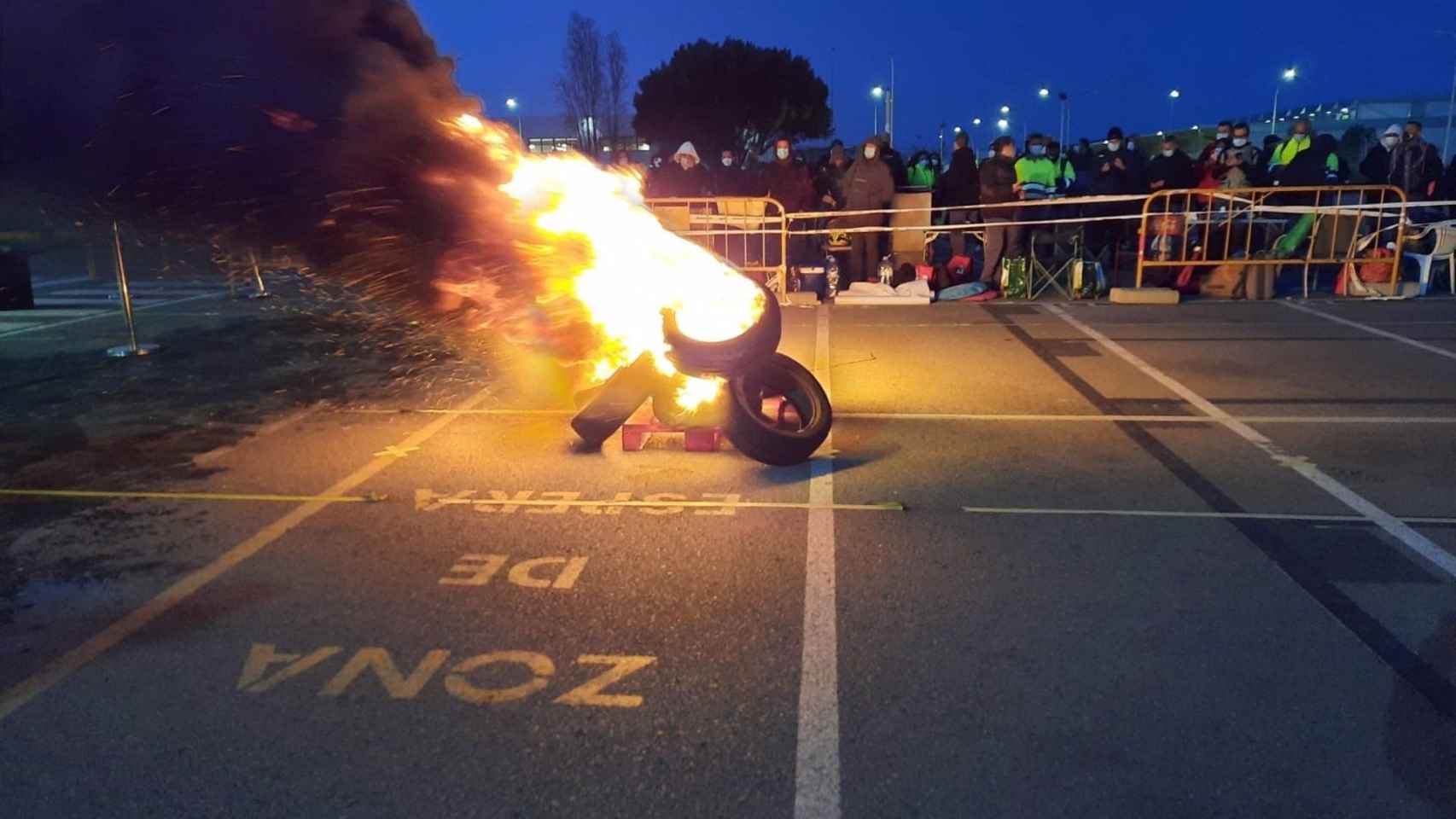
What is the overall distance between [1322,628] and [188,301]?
16537 mm

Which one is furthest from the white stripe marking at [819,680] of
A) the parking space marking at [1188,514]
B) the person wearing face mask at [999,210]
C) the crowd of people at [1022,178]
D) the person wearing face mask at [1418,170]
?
the person wearing face mask at [1418,170]

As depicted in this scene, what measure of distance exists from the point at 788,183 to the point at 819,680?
12.4 metres

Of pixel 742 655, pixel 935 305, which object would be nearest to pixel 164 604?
pixel 742 655

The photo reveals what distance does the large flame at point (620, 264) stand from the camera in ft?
21.8

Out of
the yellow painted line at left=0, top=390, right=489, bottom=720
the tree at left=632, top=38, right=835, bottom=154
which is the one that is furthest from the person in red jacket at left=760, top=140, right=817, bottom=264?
the tree at left=632, top=38, right=835, bottom=154

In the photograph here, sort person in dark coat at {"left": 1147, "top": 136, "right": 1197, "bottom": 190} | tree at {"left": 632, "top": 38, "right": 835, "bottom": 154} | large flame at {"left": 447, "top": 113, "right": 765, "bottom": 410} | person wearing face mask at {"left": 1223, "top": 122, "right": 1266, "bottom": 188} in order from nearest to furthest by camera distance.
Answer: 1. large flame at {"left": 447, "top": 113, "right": 765, "bottom": 410}
2. person in dark coat at {"left": 1147, "top": 136, "right": 1197, "bottom": 190}
3. person wearing face mask at {"left": 1223, "top": 122, "right": 1266, "bottom": 188}
4. tree at {"left": 632, "top": 38, "right": 835, "bottom": 154}

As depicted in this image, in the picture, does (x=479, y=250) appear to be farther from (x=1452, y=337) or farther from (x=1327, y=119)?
(x=1327, y=119)

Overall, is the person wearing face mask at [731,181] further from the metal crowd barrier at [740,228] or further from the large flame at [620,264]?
the large flame at [620,264]

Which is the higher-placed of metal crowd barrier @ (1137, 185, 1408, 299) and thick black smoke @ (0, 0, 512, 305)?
thick black smoke @ (0, 0, 512, 305)

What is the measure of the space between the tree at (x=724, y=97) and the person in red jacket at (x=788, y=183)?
42036mm

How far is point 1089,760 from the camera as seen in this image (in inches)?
137

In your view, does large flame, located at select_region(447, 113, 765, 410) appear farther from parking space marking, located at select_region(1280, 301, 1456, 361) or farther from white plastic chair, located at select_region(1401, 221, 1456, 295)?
white plastic chair, located at select_region(1401, 221, 1456, 295)

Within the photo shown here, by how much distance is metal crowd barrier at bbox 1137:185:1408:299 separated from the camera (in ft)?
47.5

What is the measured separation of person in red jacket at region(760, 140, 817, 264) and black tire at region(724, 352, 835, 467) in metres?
8.62
